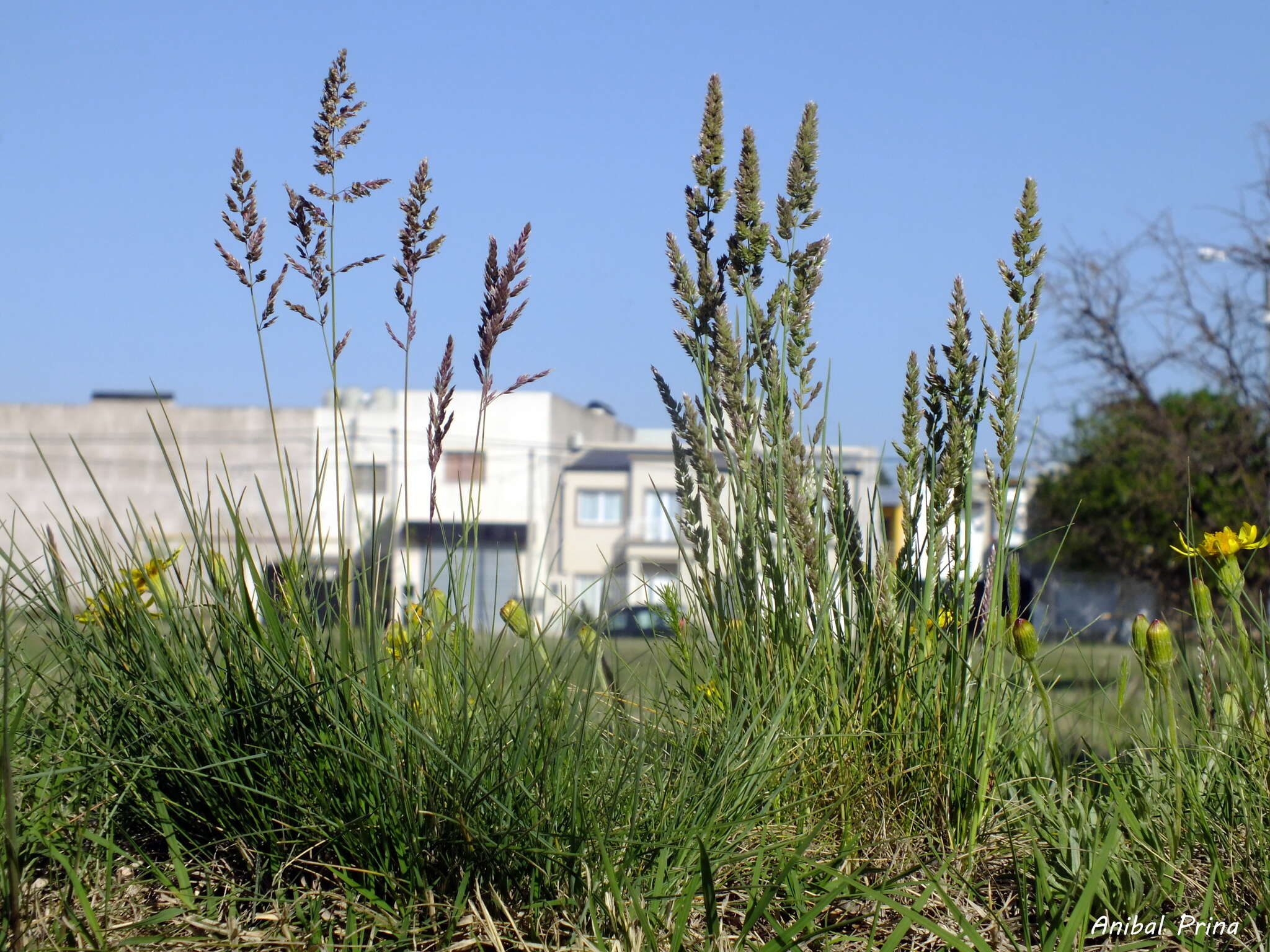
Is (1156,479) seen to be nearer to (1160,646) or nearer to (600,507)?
(1160,646)

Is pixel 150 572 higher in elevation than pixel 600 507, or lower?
higher

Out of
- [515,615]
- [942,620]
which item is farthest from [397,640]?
[942,620]

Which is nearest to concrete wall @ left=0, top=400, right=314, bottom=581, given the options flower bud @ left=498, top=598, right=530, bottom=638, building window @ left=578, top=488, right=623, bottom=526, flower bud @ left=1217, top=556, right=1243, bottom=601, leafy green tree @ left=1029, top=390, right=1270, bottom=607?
building window @ left=578, top=488, right=623, bottom=526

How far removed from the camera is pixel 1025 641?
203 centimetres

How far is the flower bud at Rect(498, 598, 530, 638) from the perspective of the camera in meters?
2.13

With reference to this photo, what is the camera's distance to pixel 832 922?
5.62 ft

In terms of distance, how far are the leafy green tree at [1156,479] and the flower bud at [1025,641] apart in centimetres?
900

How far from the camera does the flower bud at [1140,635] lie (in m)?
2.18

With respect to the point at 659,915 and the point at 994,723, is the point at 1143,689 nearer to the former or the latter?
the point at 994,723

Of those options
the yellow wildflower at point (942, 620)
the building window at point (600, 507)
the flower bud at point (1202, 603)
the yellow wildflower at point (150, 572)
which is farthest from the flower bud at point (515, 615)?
the building window at point (600, 507)

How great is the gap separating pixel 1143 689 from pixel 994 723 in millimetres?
537

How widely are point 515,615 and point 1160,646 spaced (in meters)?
1.18

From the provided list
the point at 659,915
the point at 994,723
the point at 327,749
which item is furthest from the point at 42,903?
the point at 994,723

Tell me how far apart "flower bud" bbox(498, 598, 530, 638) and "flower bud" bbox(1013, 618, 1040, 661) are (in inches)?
33.9
